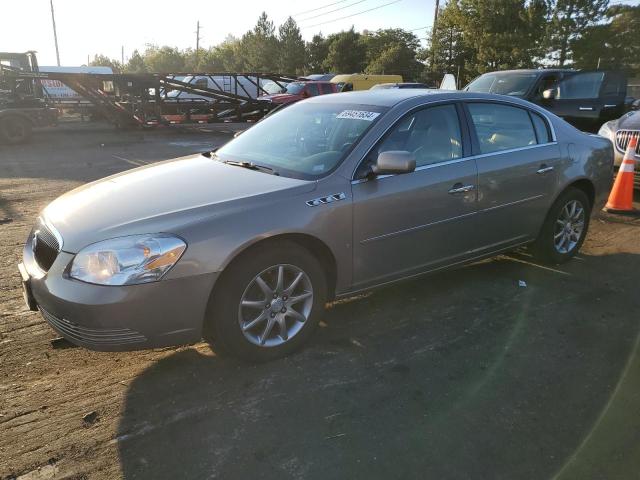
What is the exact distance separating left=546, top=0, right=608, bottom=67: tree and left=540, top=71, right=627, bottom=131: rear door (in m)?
26.2

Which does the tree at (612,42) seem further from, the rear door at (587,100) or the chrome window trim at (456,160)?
the chrome window trim at (456,160)

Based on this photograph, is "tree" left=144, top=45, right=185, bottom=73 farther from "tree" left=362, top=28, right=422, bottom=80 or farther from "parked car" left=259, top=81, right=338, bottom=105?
"parked car" left=259, top=81, right=338, bottom=105

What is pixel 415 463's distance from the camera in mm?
2420

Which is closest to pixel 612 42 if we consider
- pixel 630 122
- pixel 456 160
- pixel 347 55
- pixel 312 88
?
pixel 312 88

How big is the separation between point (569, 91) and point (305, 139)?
341 inches

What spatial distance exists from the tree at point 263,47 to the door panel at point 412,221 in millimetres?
57387

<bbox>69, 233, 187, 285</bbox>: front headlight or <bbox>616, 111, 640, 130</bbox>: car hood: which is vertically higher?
<bbox>616, 111, 640, 130</bbox>: car hood

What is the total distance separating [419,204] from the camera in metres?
3.69

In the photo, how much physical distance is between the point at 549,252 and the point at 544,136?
Answer: 1057mm

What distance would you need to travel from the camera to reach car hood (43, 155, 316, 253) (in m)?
2.86

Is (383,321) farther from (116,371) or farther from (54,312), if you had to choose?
(54,312)

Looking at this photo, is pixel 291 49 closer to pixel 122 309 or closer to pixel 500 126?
pixel 500 126

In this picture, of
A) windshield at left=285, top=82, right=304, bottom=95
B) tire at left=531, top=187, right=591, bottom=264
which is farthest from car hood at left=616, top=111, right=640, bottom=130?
windshield at left=285, top=82, right=304, bottom=95

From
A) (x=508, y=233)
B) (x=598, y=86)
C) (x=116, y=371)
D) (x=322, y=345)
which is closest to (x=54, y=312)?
(x=116, y=371)
